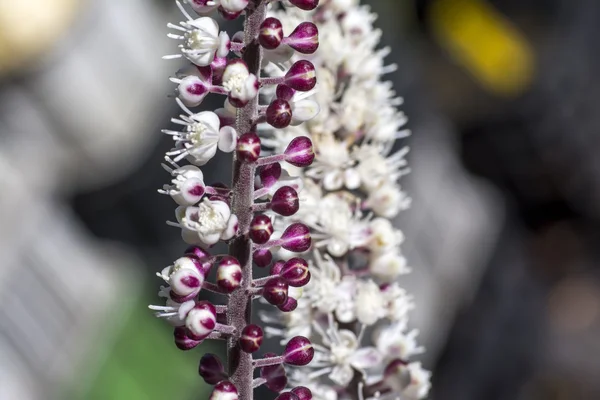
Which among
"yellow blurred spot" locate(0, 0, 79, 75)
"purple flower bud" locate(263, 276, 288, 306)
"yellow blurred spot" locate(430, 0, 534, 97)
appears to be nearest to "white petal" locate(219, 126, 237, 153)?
"purple flower bud" locate(263, 276, 288, 306)

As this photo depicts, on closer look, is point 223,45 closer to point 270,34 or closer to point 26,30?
point 270,34

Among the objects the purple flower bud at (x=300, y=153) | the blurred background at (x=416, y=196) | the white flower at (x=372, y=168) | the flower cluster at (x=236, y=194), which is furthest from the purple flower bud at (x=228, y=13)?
the blurred background at (x=416, y=196)

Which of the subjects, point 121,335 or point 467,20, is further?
point 467,20

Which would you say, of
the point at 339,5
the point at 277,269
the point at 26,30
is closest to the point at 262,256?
the point at 277,269

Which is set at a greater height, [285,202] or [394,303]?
[285,202]

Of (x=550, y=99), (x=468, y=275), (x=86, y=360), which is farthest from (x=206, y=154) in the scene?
A: (x=550, y=99)

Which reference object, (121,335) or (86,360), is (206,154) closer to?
(121,335)

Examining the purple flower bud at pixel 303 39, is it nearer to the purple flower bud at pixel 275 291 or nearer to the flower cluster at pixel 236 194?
the flower cluster at pixel 236 194
